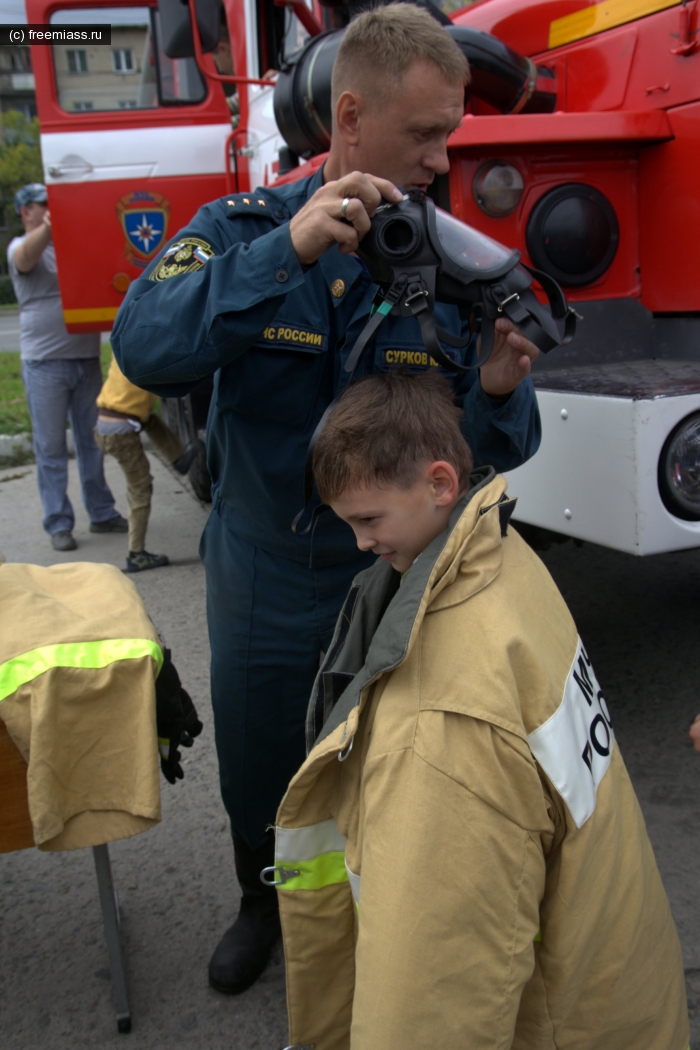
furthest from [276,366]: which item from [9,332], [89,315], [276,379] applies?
[9,332]

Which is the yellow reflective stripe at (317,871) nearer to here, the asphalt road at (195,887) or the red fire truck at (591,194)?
the asphalt road at (195,887)

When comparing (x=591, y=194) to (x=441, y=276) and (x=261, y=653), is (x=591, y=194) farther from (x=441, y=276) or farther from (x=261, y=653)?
(x=261, y=653)

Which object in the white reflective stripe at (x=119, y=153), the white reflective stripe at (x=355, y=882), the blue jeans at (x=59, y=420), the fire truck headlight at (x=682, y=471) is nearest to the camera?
the white reflective stripe at (x=355, y=882)

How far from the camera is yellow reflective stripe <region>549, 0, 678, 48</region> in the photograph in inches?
101

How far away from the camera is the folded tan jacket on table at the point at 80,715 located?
156cm

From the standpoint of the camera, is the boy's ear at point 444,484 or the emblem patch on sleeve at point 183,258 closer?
the boy's ear at point 444,484

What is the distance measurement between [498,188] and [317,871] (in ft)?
5.86

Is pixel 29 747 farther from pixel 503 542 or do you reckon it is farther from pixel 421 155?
pixel 421 155

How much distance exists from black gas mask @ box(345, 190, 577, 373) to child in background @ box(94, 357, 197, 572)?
327cm

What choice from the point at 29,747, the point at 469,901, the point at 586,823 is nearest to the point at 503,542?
the point at 586,823

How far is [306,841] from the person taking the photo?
57.2 inches

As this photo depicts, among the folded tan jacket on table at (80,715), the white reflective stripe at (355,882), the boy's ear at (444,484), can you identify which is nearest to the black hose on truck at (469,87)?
the boy's ear at (444,484)

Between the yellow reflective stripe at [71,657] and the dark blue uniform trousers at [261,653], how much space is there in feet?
0.91

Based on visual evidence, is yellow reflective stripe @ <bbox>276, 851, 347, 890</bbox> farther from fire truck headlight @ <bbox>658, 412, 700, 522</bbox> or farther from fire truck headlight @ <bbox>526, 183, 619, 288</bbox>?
fire truck headlight @ <bbox>526, 183, 619, 288</bbox>
